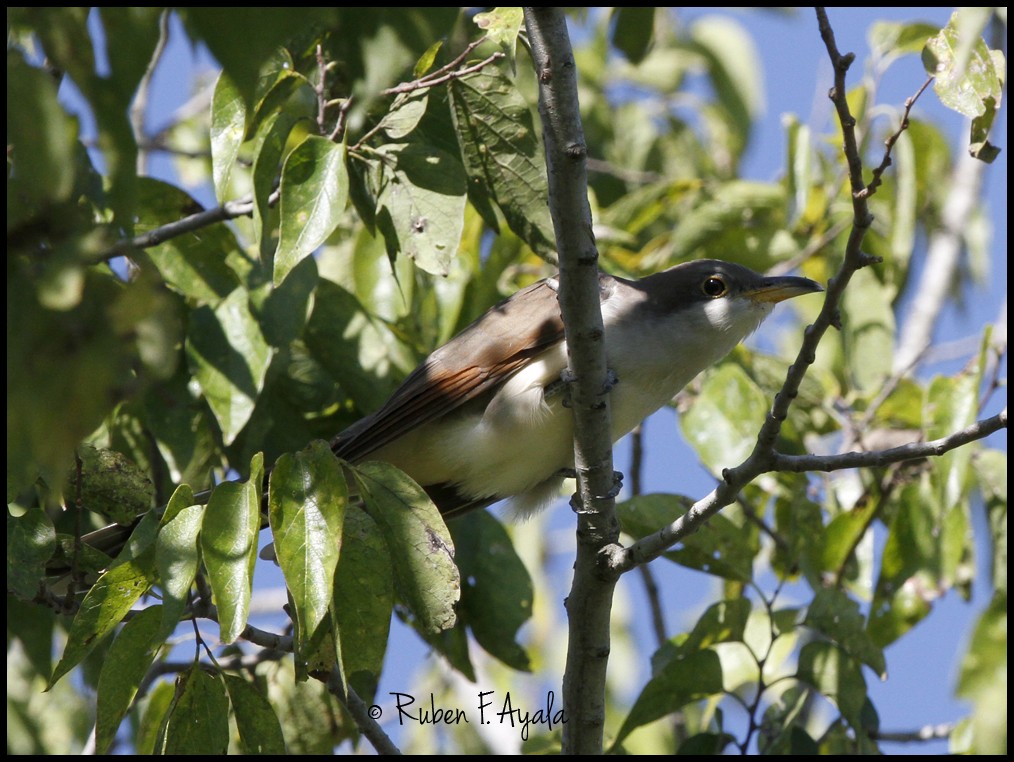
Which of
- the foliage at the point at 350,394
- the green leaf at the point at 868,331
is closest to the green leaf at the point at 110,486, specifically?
the foliage at the point at 350,394

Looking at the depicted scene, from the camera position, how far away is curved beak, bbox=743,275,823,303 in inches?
159

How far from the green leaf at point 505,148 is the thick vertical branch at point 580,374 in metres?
0.48

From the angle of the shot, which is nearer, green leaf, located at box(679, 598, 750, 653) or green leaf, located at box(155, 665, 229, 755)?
green leaf, located at box(155, 665, 229, 755)

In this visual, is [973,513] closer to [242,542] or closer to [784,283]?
[784,283]

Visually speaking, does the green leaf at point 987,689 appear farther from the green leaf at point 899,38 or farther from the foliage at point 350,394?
the green leaf at point 899,38

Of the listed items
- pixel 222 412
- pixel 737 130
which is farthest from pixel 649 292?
pixel 737 130

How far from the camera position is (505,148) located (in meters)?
3.22

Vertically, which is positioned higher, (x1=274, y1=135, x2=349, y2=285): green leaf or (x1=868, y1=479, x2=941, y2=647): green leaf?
(x1=274, y1=135, x2=349, y2=285): green leaf

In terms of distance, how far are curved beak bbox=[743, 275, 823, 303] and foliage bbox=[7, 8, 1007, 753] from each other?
309 mm

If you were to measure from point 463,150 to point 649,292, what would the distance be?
1163 millimetres

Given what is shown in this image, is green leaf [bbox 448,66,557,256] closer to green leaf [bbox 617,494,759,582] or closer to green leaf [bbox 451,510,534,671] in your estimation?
green leaf [bbox 617,494,759,582]

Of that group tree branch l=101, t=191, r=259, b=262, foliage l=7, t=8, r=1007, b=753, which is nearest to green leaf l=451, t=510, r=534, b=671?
foliage l=7, t=8, r=1007, b=753

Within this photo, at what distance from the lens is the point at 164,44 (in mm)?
4578

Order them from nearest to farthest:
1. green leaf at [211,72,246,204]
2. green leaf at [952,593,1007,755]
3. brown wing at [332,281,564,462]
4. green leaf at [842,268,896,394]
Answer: green leaf at [952,593,1007,755]
green leaf at [211,72,246,204]
brown wing at [332,281,564,462]
green leaf at [842,268,896,394]
